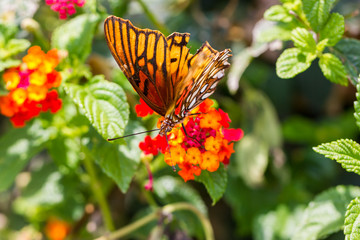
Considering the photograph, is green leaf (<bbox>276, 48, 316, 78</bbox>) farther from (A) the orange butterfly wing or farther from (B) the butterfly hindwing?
(A) the orange butterfly wing

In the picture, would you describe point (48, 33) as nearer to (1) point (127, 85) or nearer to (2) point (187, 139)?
(1) point (127, 85)

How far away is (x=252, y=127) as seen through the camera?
177 centimetres

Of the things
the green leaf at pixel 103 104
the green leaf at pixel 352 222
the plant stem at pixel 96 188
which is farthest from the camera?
the plant stem at pixel 96 188

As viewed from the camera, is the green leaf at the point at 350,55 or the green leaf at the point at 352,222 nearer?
the green leaf at the point at 352,222

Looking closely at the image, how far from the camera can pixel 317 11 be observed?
104 centimetres

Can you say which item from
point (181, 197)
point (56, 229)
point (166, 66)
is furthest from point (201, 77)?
point (56, 229)

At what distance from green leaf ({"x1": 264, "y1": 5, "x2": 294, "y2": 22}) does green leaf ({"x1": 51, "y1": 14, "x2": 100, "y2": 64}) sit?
0.47 m

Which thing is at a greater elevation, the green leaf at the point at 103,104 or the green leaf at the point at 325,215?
the green leaf at the point at 103,104

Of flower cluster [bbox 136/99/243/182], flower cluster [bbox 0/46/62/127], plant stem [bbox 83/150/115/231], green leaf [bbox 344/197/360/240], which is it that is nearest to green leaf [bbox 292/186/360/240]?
green leaf [bbox 344/197/360/240]

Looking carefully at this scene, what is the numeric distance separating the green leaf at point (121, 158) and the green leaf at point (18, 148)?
0.27 m

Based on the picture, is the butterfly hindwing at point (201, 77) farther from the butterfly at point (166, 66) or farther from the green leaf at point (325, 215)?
the green leaf at point (325, 215)

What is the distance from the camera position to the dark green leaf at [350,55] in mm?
1070

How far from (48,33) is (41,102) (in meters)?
0.89

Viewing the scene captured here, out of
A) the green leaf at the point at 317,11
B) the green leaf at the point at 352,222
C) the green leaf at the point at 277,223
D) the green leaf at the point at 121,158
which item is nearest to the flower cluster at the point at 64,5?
the green leaf at the point at 121,158
